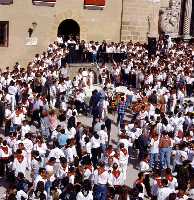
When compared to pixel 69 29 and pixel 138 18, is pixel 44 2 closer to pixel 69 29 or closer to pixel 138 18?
pixel 69 29

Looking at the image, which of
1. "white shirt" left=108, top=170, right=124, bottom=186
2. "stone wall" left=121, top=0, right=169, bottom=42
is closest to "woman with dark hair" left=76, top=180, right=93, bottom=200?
"white shirt" left=108, top=170, right=124, bottom=186

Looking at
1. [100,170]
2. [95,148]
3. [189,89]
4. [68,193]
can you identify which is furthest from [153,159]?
[189,89]

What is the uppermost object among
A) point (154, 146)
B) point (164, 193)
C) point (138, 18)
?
point (138, 18)

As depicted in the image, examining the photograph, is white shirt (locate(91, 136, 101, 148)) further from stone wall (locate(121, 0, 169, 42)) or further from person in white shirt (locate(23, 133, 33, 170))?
stone wall (locate(121, 0, 169, 42))

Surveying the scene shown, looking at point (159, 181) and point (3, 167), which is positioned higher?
point (159, 181)

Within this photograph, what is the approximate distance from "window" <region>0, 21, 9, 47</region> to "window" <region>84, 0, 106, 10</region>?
18.2ft

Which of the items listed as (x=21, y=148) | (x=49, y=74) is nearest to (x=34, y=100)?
(x=49, y=74)

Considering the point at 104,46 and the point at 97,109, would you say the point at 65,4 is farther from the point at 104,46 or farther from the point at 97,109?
the point at 97,109

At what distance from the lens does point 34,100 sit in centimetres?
2488

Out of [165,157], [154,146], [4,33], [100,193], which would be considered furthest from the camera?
[4,33]

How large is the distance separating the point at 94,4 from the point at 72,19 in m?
1.59

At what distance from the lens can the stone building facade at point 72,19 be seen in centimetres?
3528

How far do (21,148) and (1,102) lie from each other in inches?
227

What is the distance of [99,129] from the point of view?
857 inches
